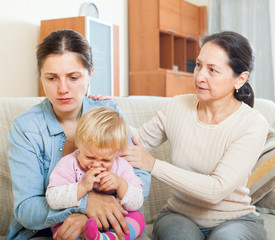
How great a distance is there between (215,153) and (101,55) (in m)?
2.94

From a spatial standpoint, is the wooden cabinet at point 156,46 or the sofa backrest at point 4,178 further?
the wooden cabinet at point 156,46

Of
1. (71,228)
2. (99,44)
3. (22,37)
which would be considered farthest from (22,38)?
(71,228)

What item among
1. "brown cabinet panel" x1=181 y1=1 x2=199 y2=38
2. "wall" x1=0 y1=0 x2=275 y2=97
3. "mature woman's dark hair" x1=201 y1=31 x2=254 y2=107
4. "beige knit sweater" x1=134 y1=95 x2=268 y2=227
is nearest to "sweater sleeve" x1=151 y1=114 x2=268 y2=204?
"beige knit sweater" x1=134 y1=95 x2=268 y2=227

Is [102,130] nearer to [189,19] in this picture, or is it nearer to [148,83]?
[148,83]

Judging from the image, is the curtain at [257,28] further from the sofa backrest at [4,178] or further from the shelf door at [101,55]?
the sofa backrest at [4,178]

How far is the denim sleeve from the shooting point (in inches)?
48.2

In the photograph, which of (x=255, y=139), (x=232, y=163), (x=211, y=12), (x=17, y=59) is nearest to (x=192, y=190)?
(x=232, y=163)

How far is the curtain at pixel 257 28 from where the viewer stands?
16.8ft

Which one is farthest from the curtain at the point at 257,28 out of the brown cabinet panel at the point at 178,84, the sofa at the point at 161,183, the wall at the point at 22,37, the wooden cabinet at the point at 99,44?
the sofa at the point at 161,183

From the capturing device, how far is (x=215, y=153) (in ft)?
4.91

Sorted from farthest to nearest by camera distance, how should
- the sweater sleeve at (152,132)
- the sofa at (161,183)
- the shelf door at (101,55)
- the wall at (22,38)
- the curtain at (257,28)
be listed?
the curtain at (257,28) → the shelf door at (101,55) → the wall at (22,38) → the sofa at (161,183) → the sweater sleeve at (152,132)

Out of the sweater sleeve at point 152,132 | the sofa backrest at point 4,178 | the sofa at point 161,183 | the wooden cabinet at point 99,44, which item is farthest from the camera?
the wooden cabinet at point 99,44

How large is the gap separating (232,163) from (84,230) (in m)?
A: 0.61

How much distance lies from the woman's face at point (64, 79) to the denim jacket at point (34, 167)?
0.30ft
